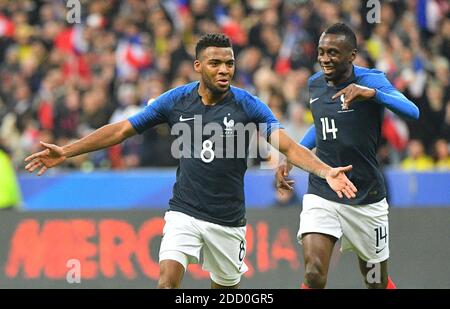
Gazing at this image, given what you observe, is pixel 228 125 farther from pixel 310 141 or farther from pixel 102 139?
pixel 310 141

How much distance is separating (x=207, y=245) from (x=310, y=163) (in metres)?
1.20

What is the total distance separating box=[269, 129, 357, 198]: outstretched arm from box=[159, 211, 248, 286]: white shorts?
86 cm

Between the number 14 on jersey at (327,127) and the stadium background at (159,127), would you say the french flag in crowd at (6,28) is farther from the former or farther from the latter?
the number 14 on jersey at (327,127)

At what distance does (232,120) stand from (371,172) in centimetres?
146

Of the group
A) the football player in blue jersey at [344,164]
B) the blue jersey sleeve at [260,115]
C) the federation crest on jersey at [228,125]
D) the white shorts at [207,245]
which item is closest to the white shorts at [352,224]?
the football player in blue jersey at [344,164]

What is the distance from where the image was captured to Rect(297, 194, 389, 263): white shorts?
9.42 meters

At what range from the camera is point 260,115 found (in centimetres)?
885

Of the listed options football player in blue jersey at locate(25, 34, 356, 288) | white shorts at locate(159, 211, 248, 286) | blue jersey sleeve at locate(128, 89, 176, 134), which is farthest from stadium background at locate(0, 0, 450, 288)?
blue jersey sleeve at locate(128, 89, 176, 134)

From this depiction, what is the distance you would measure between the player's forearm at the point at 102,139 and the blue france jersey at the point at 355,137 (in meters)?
1.78

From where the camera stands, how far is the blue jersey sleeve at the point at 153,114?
8922mm

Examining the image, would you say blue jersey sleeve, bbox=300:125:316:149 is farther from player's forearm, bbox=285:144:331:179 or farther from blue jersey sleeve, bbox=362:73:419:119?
player's forearm, bbox=285:144:331:179

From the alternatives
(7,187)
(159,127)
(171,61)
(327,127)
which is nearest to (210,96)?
(327,127)
